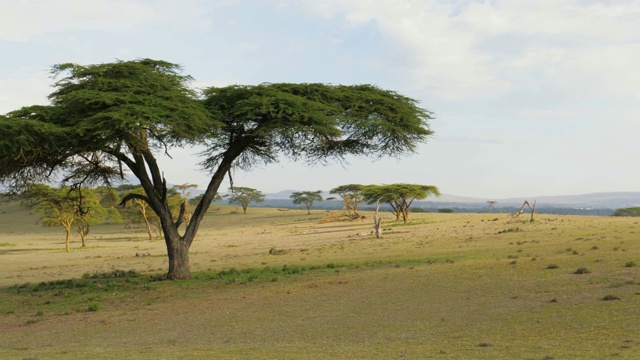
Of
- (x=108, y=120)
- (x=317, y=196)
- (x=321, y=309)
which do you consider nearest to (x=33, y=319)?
(x=108, y=120)

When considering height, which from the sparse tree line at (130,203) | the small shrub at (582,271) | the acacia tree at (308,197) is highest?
the acacia tree at (308,197)

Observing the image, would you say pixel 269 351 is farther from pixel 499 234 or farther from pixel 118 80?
pixel 499 234

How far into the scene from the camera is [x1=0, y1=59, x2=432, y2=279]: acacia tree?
1802 cm

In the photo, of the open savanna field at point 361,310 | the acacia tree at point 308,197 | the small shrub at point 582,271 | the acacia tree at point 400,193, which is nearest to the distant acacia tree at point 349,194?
the acacia tree at point 400,193

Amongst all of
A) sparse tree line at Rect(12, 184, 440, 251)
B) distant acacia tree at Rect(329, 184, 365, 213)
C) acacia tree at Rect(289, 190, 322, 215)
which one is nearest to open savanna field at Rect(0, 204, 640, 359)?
sparse tree line at Rect(12, 184, 440, 251)

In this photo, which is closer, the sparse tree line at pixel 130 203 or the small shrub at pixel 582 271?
the small shrub at pixel 582 271

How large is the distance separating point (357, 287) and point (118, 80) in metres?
9.91

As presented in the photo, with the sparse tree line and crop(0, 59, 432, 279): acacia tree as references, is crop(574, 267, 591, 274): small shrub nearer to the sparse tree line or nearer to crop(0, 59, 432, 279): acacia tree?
crop(0, 59, 432, 279): acacia tree

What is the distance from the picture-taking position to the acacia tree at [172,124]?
18.0m

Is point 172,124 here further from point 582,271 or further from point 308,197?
point 308,197

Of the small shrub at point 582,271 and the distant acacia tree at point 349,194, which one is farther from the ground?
the distant acacia tree at point 349,194

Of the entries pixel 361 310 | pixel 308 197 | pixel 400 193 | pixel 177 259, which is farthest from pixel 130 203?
pixel 361 310

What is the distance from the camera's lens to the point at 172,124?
18.6 metres

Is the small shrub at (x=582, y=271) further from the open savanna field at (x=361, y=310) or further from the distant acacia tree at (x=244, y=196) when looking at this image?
the distant acacia tree at (x=244, y=196)
